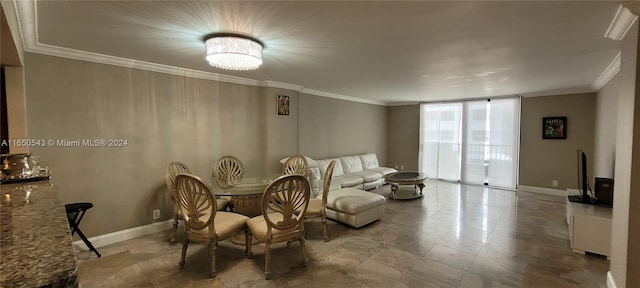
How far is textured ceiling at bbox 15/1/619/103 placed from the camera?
1.91 metres

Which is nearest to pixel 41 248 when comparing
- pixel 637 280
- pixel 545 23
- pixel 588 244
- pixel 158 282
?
pixel 158 282

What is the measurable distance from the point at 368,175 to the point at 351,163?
568mm

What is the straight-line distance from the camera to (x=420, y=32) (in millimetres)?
2340

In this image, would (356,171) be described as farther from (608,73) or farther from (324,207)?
(608,73)

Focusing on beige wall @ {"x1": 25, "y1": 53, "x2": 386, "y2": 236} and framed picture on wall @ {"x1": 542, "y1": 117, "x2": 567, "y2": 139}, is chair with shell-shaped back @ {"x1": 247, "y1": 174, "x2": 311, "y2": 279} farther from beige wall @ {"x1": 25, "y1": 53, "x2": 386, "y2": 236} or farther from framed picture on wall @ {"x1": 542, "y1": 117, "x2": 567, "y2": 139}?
framed picture on wall @ {"x1": 542, "y1": 117, "x2": 567, "y2": 139}

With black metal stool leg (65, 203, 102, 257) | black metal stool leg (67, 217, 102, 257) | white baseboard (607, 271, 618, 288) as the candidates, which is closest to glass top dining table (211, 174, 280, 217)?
black metal stool leg (65, 203, 102, 257)

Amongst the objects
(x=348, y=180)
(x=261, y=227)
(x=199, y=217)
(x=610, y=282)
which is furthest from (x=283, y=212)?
(x=348, y=180)

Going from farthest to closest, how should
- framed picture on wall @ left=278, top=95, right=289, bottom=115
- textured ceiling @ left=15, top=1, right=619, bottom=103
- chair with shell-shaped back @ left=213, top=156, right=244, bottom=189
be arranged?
framed picture on wall @ left=278, top=95, right=289, bottom=115, chair with shell-shaped back @ left=213, top=156, right=244, bottom=189, textured ceiling @ left=15, top=1, right=619, bottom=103

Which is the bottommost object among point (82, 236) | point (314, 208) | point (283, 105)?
point (82, 236)

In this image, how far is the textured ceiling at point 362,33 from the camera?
1.91 m

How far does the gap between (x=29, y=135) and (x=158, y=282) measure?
79.1 inches

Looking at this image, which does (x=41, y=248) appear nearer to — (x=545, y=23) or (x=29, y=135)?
(x=29, y=135)

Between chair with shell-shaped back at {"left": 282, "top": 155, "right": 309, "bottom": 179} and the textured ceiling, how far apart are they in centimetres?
146

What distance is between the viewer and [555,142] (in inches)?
231
